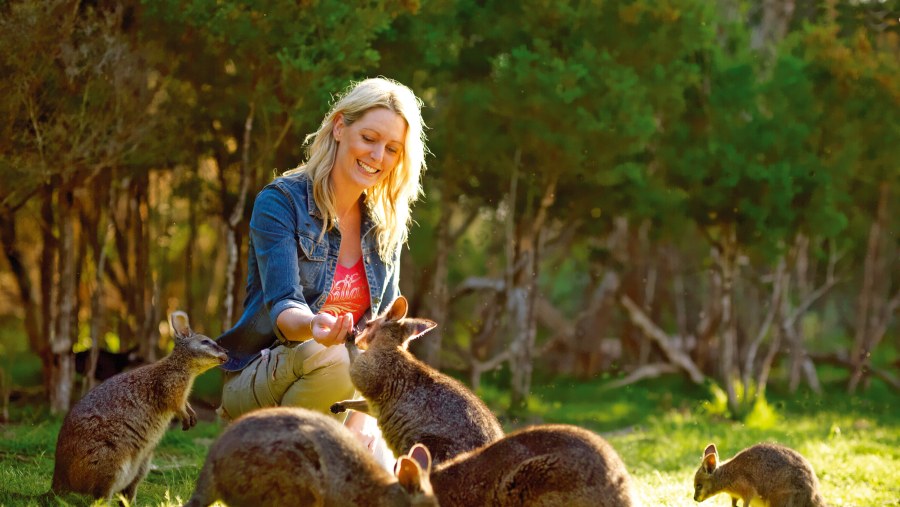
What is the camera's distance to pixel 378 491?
421 centimetres

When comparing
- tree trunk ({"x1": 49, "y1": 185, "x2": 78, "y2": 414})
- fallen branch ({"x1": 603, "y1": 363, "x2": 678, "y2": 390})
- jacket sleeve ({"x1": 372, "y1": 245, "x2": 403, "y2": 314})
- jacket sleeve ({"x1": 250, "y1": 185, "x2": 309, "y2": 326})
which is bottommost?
fallen branch ({"x1": 603, "y1": 363, "x2": 678, "y2": 390})

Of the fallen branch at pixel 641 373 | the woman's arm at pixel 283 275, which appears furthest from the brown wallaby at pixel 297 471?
the fallen branch at pixel 641 373

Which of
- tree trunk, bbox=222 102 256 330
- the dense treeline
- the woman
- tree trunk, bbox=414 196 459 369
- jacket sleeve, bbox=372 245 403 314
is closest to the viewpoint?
the woman

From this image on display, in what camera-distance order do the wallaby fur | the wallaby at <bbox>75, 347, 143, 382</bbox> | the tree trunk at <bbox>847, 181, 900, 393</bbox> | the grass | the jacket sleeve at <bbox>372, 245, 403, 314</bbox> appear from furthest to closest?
the tree trunk at <bbox>847, 181, 900, 393</bbox> → the wallaby at <bbox>75, 347, 143, 382</bbox> → the grass → the jacket sleeve at <bbox>372, 245, 403, 314</bbox> → the wallaby fur

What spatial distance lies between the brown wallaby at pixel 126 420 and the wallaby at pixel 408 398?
961 mm

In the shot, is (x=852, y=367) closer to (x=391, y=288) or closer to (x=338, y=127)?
(x=391, y=288)

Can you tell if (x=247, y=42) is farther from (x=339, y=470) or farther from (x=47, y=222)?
(x=339, y=470)

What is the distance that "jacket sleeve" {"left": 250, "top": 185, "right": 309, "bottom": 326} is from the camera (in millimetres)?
5449

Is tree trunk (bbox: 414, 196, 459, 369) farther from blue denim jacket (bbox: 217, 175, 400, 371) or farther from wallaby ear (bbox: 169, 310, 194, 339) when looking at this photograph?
wallaby ear (bbox: 169, 310, 194, 339)

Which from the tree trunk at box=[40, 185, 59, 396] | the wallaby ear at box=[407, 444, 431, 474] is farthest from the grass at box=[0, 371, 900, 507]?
the wallaby ear at box=[407, 444, 431, 474]

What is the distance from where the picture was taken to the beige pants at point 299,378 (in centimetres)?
564

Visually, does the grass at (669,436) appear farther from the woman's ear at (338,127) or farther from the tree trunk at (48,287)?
the woman's ear at (338,127)

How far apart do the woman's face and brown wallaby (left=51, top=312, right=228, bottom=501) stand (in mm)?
1144

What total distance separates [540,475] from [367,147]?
225 cm
